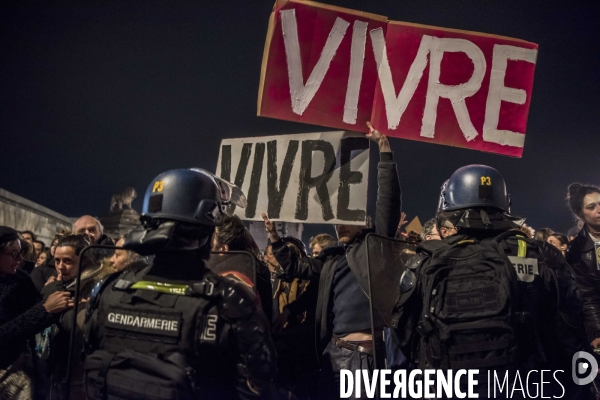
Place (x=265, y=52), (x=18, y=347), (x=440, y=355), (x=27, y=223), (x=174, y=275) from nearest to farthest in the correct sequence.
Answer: (x=174, y=275) < (x=440, y=355) < (x=18, y=347) < (x=265, y=52) < (x=27, y=223)

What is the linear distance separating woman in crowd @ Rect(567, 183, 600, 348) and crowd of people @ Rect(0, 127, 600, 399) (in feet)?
0.05

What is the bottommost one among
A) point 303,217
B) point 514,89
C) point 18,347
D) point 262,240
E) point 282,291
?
point 18,347

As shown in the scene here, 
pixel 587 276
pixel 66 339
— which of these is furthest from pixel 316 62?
pixel 587 276

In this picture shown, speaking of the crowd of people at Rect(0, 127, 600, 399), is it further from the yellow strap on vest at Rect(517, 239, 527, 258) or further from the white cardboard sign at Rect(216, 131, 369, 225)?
the white cardboard sign at Rect(216, 131, 369, 225)

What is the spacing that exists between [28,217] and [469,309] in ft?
35.5

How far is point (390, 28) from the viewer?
16.5 feet

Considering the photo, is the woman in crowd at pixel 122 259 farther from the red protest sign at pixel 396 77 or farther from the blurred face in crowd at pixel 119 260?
the red protest sign at pixel 396 77

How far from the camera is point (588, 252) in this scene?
5188mm

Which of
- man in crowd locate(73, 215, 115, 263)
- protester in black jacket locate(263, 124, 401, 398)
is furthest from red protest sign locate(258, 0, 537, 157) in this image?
man in crowd locate(73, 215, 115, 263)

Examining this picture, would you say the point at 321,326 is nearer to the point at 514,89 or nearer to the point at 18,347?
the point at 18,347

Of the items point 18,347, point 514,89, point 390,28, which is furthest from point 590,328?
point 18,347

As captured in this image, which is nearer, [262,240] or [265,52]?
[265,52]

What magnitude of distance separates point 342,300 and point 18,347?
7.68 feet

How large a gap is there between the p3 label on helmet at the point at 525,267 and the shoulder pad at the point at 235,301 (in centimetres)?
155
